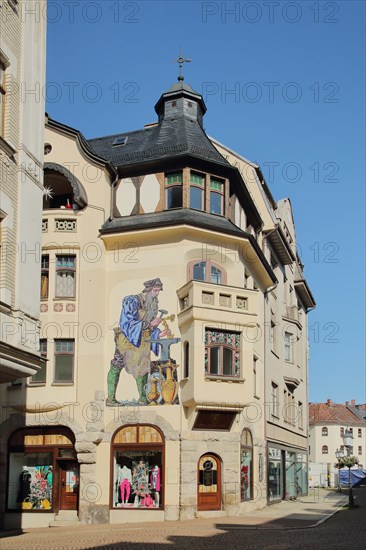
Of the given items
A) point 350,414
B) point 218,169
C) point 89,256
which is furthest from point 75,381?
point 350,414

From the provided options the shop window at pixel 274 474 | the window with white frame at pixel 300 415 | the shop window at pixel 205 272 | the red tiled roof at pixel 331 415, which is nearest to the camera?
the shop window at pixel 205 272

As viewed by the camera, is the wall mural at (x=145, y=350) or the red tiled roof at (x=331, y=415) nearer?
the wall mural at (x=145, y=350)

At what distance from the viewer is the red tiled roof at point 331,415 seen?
356 feet

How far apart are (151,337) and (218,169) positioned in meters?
6.95

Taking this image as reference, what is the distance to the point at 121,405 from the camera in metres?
28.2

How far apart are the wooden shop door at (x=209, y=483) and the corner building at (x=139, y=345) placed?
0.16 feet

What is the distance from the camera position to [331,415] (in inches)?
4316

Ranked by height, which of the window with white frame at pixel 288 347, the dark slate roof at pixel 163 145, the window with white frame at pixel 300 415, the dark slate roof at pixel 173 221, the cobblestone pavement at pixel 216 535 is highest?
the dark slate roof at pixel 163 145

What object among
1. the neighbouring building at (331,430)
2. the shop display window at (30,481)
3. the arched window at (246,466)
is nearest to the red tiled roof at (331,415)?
the neighbouring building at (331,430)

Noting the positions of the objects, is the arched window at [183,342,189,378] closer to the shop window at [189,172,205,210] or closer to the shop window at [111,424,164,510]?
the shop window at [111,424,164,510]

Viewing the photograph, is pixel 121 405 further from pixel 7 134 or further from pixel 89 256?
pixel 7 134

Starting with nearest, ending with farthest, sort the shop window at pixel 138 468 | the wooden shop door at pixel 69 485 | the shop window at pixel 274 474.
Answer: the shop window at pixel 138 468
the wooden shop door at pixel 69 485
the shop window at pixel 274 474

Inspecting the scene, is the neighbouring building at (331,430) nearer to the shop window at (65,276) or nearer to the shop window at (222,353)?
the shop window at (222,353)

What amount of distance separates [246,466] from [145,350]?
6113 millimetres
